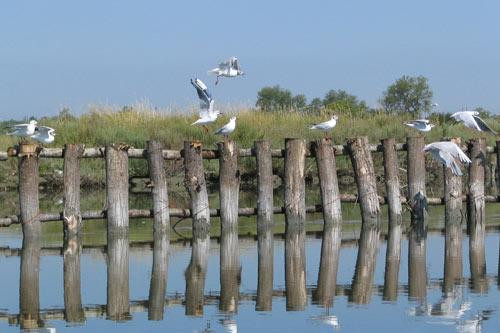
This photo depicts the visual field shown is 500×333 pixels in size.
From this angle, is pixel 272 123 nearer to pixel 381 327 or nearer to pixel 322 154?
pixel 322 154

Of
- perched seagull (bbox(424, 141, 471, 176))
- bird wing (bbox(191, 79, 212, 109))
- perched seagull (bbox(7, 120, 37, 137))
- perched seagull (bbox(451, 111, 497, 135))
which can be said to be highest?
bird wing (bbox(191, 79, 212, 109))

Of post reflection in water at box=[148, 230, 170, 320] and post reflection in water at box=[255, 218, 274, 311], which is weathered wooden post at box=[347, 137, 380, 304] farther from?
post reflection in water at box=[148, 230, 170, 320]

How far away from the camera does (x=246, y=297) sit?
41.5ft

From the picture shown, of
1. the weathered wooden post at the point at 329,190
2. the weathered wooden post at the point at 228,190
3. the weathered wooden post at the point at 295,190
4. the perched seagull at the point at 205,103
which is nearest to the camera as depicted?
the weathered wooden post at the point at 228,190

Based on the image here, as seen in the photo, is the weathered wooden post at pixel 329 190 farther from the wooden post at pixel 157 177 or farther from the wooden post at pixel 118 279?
the wooden post at pixel 118 279

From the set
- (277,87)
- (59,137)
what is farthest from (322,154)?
(277,87)

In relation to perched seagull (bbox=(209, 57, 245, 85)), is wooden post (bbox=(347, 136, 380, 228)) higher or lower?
lower

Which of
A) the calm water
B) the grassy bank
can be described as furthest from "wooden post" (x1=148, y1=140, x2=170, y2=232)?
the grassy bank

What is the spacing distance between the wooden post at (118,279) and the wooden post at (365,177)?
3582 mm

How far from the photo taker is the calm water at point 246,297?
36.8 ft

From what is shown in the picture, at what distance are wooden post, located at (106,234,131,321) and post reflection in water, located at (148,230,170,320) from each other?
244mm

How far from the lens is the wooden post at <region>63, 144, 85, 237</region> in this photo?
16641 mm

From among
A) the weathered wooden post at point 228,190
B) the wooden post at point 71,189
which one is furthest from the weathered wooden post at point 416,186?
the wooden post at point 71,189

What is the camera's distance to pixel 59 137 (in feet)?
96.5
